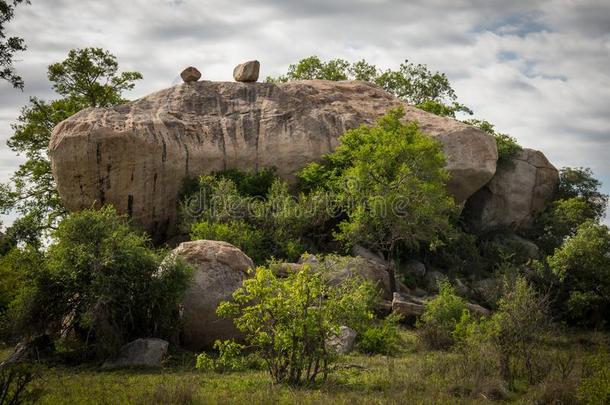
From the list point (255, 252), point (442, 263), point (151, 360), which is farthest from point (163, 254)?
point (442, 263)

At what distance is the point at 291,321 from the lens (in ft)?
46.4

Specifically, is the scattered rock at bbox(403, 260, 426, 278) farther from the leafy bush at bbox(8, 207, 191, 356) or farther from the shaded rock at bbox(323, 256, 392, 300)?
the leafy bush at bbox(8, 207, 191, 356)

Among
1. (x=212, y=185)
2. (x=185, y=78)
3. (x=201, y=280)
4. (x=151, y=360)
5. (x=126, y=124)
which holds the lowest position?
(x=151, y=360)

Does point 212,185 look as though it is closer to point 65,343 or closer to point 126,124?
point 126,124

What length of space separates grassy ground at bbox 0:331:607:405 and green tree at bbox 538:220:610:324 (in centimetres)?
859

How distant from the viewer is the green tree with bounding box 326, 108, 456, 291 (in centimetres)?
2580

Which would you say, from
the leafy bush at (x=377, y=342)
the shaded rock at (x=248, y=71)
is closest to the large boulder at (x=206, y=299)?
the leafy bush at (x=377, y=342)

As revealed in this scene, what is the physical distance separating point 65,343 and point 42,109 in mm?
20486

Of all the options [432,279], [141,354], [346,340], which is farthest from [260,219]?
[141,354]

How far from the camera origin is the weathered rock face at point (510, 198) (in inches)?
1401

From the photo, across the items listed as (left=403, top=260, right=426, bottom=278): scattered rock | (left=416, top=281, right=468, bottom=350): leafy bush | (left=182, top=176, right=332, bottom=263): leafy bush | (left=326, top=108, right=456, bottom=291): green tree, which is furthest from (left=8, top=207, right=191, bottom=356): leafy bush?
(left=403, top=260, right=426, bottom=278): scattered rock

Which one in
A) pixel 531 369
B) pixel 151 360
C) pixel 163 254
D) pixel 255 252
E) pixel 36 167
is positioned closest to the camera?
pixel 531 369

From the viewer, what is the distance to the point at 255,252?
26.0 meters

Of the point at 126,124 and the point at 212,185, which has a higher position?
the point at 126,124
